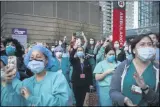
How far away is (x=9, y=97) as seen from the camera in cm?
331

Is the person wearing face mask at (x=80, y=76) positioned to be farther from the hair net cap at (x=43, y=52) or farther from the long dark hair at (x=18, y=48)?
the hair net cap at (x=43, y=52)

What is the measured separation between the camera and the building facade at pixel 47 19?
1618 inches

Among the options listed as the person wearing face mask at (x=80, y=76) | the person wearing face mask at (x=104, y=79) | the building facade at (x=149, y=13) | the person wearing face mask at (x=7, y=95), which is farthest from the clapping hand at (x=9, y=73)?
the building facade at (x=149, y=13)

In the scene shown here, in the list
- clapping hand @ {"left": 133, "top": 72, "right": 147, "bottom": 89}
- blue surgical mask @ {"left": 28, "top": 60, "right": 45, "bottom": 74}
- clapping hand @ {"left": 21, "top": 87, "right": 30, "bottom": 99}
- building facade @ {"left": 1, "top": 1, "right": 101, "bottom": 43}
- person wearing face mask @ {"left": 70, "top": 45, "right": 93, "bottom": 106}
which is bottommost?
person wearing face mask @ {"left": 70, "top": 45, "right": 93, "bottom": 106}

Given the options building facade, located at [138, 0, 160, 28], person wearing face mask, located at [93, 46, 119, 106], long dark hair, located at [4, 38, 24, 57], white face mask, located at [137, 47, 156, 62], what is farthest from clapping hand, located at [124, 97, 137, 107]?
building facade, located at [138, 0, 160, 28]

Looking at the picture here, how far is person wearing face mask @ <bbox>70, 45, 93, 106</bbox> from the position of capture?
7504 mm

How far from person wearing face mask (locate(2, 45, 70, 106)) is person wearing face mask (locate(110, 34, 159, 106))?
527 millimetres

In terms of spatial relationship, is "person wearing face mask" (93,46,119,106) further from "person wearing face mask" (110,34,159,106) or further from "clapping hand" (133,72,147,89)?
"clapping hand" (133,72,147,89)

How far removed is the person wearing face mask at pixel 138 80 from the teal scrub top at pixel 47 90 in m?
0.50

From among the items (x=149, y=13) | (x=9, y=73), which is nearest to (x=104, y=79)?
(x=9, y=73)

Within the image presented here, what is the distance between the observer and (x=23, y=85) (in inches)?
132

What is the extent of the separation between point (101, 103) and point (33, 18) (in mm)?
39007

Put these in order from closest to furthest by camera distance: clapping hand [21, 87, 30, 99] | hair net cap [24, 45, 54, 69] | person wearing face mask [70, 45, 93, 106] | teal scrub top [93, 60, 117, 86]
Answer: clapping hand [21, 87, 30, 99], hair net cap [24, 45, 54, 69], teal scrub top [93, 60, 117, 86], person wearing face mask [70, 45, 93, 106]

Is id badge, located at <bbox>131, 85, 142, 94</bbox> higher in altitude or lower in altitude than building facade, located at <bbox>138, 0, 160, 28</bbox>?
lower
